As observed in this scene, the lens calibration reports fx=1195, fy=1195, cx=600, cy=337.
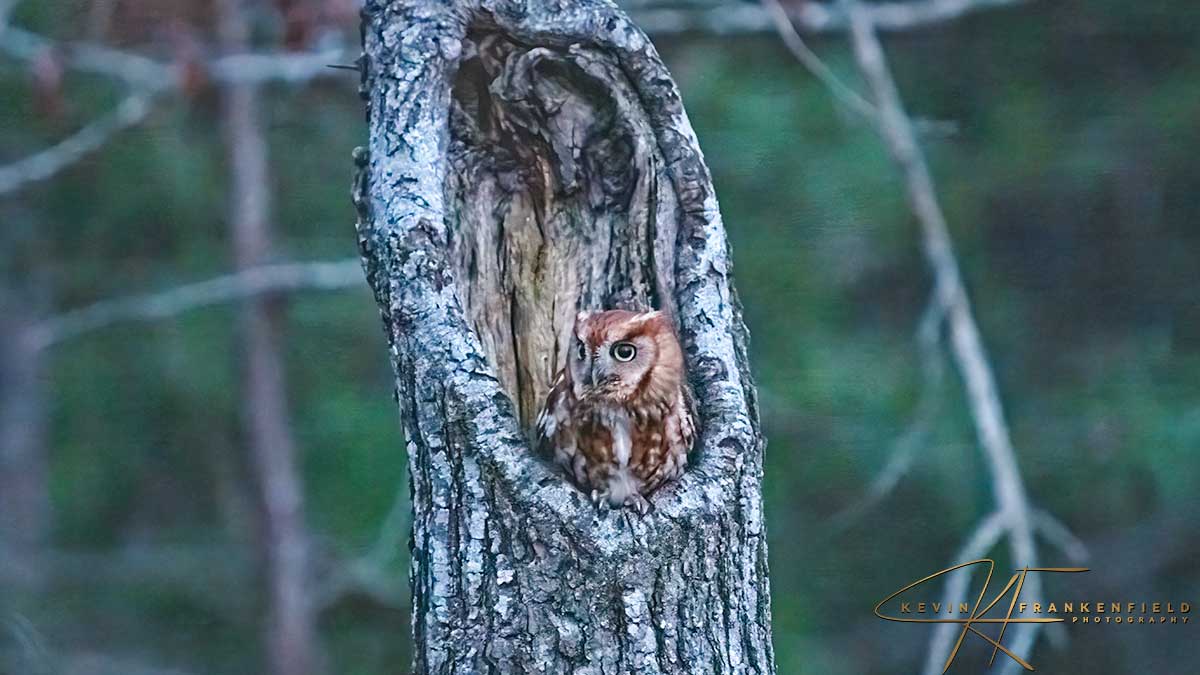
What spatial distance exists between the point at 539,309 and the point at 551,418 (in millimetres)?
226

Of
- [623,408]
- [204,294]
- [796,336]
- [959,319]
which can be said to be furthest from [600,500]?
[204,294]

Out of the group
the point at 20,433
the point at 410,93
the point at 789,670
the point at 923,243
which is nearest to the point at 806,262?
the point at 923,243

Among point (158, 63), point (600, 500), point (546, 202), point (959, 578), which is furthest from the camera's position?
point (158, 63)

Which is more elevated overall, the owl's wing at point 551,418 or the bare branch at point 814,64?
the bare branch at point 814,64

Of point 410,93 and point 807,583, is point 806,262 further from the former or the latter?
point 410,93

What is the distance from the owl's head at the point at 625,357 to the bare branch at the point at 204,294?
1.60 metres

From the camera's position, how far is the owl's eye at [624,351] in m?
1.46

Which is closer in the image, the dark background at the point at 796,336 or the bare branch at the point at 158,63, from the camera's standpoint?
the dark background at the point at 796,336

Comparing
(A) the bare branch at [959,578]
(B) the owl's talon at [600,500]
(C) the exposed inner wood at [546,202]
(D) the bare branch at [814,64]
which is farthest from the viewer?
(D) the bare branch at [814,64]

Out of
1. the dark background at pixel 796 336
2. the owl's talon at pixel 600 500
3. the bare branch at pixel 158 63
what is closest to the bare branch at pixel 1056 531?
the dark background at pixel 796 336

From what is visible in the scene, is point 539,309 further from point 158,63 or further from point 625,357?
point 158,63

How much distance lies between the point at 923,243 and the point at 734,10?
2.45 feet

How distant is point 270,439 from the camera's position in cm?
296

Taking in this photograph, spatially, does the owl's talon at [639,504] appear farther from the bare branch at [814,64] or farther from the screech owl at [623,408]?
the bare branch at [814,64]
